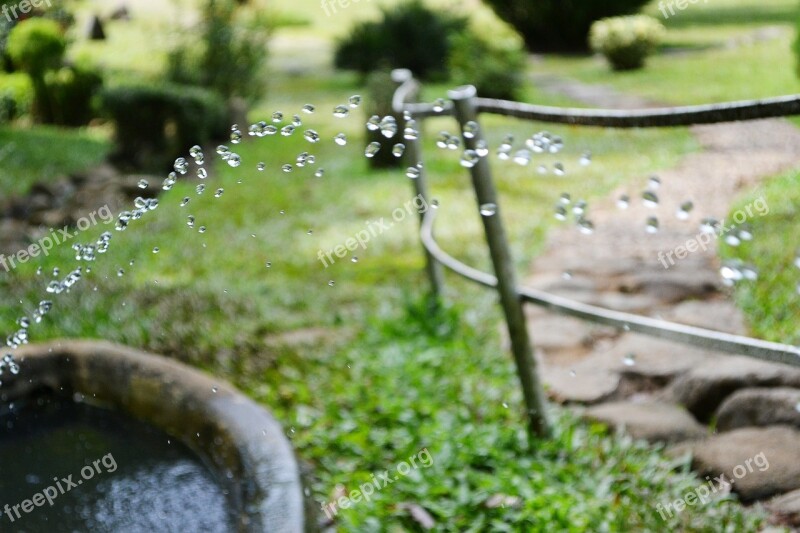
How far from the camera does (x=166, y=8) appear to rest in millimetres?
24531

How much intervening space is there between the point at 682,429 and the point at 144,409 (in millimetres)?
1876

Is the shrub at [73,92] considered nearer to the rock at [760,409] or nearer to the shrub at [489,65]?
the shrub at [489,65]

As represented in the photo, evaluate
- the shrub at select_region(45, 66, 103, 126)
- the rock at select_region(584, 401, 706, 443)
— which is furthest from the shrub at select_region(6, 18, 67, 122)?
the rock at select_region(584, 401, 706, 443)

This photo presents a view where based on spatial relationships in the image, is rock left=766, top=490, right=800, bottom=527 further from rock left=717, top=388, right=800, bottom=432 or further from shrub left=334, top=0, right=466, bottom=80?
shrub left=334, top=0, right=466, bottom=80

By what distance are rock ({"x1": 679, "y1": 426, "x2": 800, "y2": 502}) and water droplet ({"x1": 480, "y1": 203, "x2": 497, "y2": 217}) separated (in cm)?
99

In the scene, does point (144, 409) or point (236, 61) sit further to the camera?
point (236, 61)

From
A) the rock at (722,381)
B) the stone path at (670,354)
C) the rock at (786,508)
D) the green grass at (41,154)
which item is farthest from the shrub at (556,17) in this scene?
the rock at (786,508)

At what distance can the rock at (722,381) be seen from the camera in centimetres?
292

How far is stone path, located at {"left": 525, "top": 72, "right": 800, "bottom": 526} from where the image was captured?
2643mm

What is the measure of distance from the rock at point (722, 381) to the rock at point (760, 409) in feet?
0.26

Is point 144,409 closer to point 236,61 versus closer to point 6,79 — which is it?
point 236,61

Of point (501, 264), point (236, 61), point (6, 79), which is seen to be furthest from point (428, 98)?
point (501, 264)

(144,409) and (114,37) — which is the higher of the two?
(144,409)

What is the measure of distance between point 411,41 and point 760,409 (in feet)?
43.5
